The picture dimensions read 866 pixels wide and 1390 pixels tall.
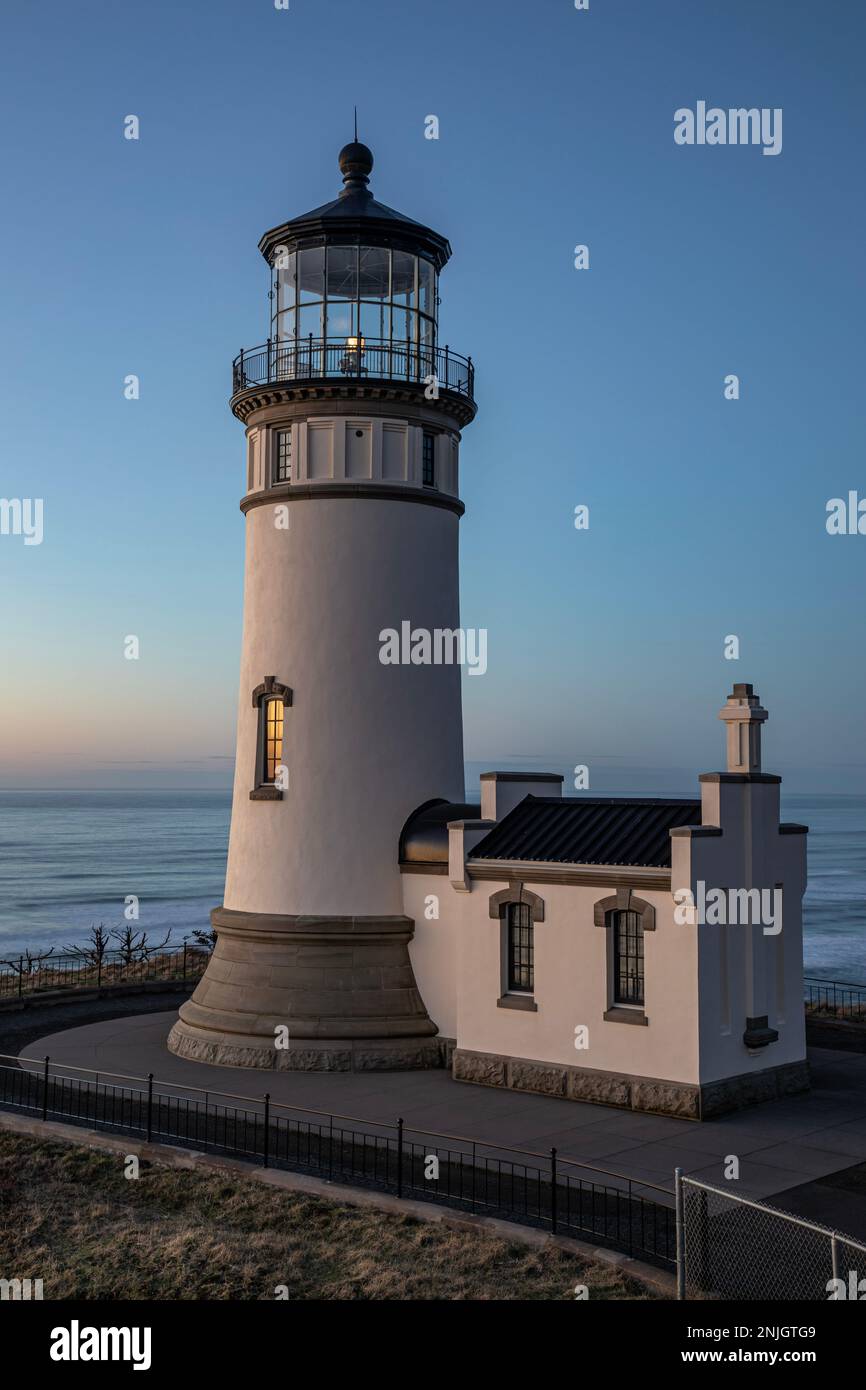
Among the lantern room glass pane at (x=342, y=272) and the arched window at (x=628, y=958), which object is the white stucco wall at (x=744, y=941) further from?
the lantern room glass pane at (x=342, y=272)

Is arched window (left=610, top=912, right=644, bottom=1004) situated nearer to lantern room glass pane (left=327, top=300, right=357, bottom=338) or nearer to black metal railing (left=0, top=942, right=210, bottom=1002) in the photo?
lantern room glass pane (left=327, top=300, right=357, bottom=338)

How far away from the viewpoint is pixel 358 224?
24.6m

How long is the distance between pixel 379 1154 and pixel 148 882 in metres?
85.8

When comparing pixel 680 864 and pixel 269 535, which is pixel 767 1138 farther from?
pixel 269 535

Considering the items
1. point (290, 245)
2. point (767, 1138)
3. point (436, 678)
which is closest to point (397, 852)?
point (436, 678)

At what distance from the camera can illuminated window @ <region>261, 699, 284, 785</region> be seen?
82.3ft

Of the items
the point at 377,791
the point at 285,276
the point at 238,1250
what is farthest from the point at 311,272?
the point at 238,1250

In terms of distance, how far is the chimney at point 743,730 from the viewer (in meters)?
21.8

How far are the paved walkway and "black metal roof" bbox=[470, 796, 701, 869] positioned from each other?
3835 mm

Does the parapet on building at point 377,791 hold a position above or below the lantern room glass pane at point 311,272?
below

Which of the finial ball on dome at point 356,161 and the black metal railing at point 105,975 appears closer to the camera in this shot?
the finial ball on dome at point 356,161

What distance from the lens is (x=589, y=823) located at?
22.6 metres

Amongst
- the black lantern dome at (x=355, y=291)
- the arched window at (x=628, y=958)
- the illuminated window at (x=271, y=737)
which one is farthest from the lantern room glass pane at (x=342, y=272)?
the arched window at (x=628, y=958)

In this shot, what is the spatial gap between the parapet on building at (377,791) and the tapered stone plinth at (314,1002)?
39 millimetres
